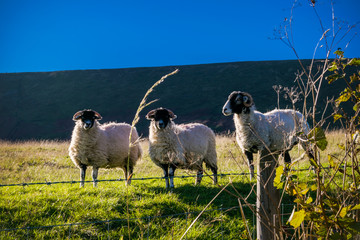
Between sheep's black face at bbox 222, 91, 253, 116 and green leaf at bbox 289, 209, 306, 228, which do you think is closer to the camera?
green leaf at bbox 289, 209, 306, 228

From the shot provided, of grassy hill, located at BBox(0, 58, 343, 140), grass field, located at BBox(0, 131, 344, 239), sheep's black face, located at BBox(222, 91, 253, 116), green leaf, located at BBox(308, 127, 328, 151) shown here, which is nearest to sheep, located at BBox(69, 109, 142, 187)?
grass field, located at BBox(0, 131, 344, 239)

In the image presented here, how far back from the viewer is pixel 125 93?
60.7m

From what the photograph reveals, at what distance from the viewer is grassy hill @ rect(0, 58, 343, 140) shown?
48.8m

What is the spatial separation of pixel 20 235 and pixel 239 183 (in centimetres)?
513

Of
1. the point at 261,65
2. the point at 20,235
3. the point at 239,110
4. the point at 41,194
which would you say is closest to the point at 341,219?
the point at 20,235

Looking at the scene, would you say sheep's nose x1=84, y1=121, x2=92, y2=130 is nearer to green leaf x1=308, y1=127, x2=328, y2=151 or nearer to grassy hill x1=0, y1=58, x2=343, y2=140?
green leaf x1=308, y1=127, x2=328, y2=151

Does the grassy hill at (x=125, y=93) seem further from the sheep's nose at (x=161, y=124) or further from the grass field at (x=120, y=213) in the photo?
the grass field at (x=120, y=213)

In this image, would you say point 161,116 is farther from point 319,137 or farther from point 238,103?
point 319,137

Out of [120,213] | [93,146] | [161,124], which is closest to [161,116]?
[161,124]

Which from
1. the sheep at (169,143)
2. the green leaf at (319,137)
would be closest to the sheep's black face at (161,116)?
the sheep at (169,143)

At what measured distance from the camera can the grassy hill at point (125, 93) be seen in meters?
48.8

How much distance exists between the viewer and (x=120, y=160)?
31.4 feet

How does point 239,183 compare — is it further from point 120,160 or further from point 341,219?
point 341,219

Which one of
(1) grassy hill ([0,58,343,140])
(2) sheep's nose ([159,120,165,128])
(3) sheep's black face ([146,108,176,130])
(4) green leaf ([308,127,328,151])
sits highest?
(1) grassy hill ([0,58,343,140])
